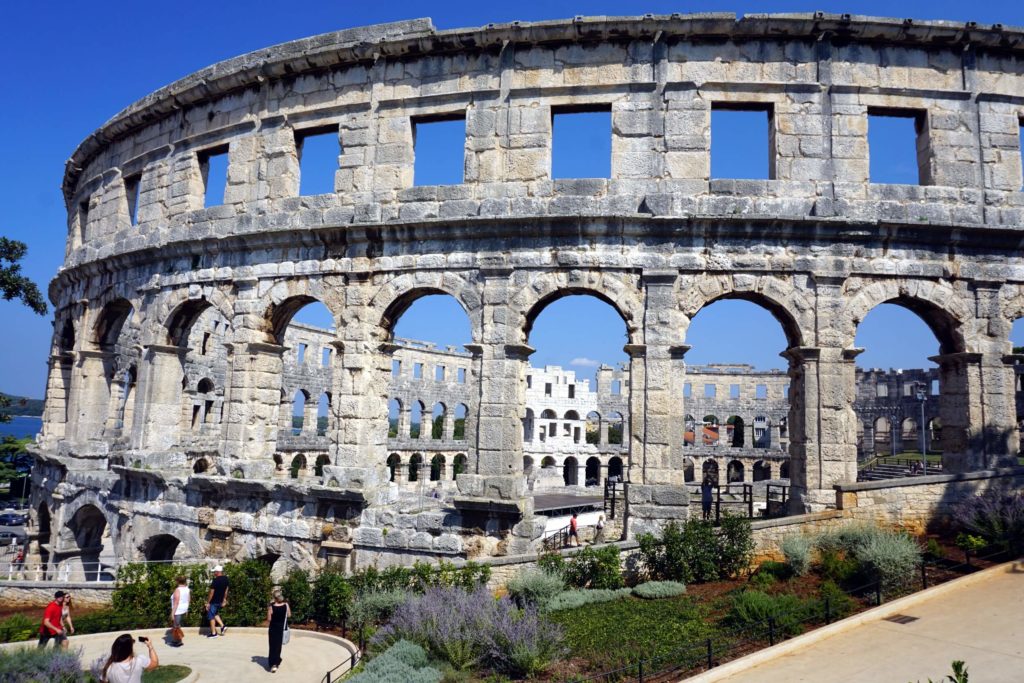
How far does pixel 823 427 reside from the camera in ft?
41.4

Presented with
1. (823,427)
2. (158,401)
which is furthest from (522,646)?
(158,401)

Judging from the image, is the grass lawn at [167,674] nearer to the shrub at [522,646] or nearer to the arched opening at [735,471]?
the shrub at [522,646]

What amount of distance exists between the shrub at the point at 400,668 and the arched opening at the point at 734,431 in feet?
126

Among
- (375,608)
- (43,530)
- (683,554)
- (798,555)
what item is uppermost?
(798,555)

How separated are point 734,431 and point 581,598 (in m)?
38.9

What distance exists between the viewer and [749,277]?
42.4 feet

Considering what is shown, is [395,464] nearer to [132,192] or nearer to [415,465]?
[415,465]

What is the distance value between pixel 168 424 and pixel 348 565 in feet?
22.3

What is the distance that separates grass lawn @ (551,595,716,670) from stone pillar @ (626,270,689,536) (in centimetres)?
238

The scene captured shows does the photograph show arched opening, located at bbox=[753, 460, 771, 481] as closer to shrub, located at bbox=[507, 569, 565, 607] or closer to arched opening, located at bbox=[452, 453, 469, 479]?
arched opening, located at bbox=[452, 453, 469, 479]

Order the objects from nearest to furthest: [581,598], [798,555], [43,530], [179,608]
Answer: [581,598] → [179,608] → [798,555] → [43,530]

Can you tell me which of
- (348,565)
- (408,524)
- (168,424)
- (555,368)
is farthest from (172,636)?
(555,368)

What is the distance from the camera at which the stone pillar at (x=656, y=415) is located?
12250 millimetres

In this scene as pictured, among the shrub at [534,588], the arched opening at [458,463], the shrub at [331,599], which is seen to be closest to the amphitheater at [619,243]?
the shrub at [534,588]
